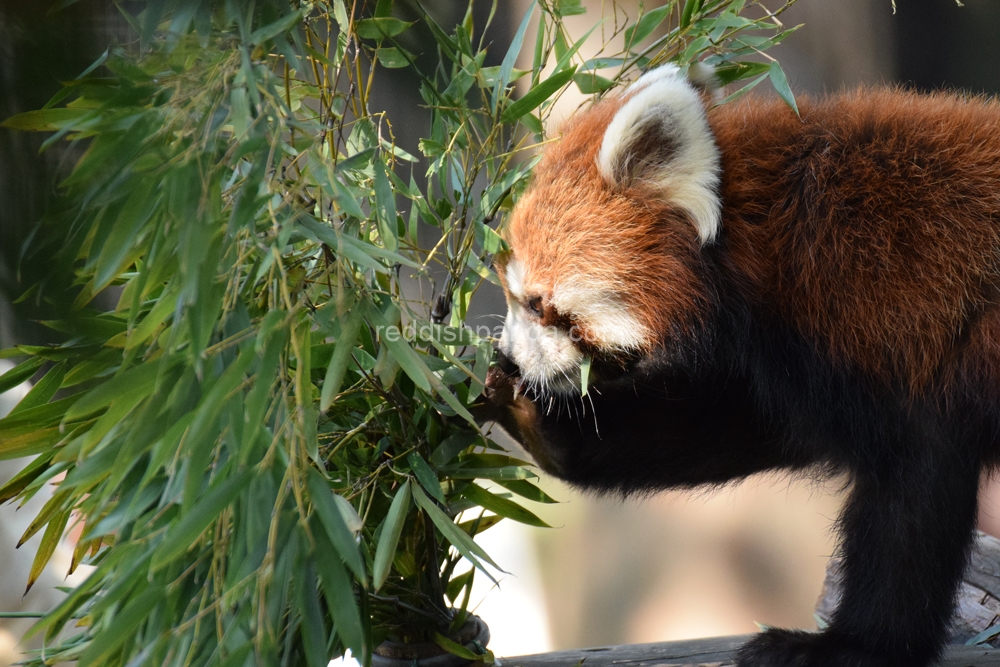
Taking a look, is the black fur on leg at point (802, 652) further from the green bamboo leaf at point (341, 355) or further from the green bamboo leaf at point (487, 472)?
the green bamboo leaf at point (341, 355)

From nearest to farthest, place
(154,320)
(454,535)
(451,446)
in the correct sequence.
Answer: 1. (154,320)
2. (454,535)
3. (451,446)

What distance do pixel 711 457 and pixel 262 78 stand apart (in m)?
1.45

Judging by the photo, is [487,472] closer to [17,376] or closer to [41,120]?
[17,376]

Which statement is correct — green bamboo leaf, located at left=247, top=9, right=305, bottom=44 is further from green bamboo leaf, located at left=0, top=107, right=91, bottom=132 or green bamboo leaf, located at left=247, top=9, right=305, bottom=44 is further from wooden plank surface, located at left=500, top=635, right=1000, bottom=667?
wooden plank surface, located at left=500, top=635, right=1000, bottom=667

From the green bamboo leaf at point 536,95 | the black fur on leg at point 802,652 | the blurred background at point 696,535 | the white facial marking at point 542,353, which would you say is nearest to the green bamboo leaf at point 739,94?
the blurred background at point 696,535

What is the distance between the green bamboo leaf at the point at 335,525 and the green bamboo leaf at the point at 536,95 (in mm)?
849

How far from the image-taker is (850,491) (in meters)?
1.67

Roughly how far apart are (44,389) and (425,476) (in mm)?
744

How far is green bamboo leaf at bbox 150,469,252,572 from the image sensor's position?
0.96 metres

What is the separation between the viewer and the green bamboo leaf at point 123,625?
1024 mm

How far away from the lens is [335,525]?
1066mm

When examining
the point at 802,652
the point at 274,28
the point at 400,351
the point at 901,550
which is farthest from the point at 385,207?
the point at 802,652

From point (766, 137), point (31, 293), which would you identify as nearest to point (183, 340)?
point (31, 293)

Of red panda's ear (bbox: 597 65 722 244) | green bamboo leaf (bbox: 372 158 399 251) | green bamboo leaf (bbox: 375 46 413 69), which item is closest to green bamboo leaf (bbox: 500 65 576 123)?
red panda's ear (bbox: 597 65 722 244)
